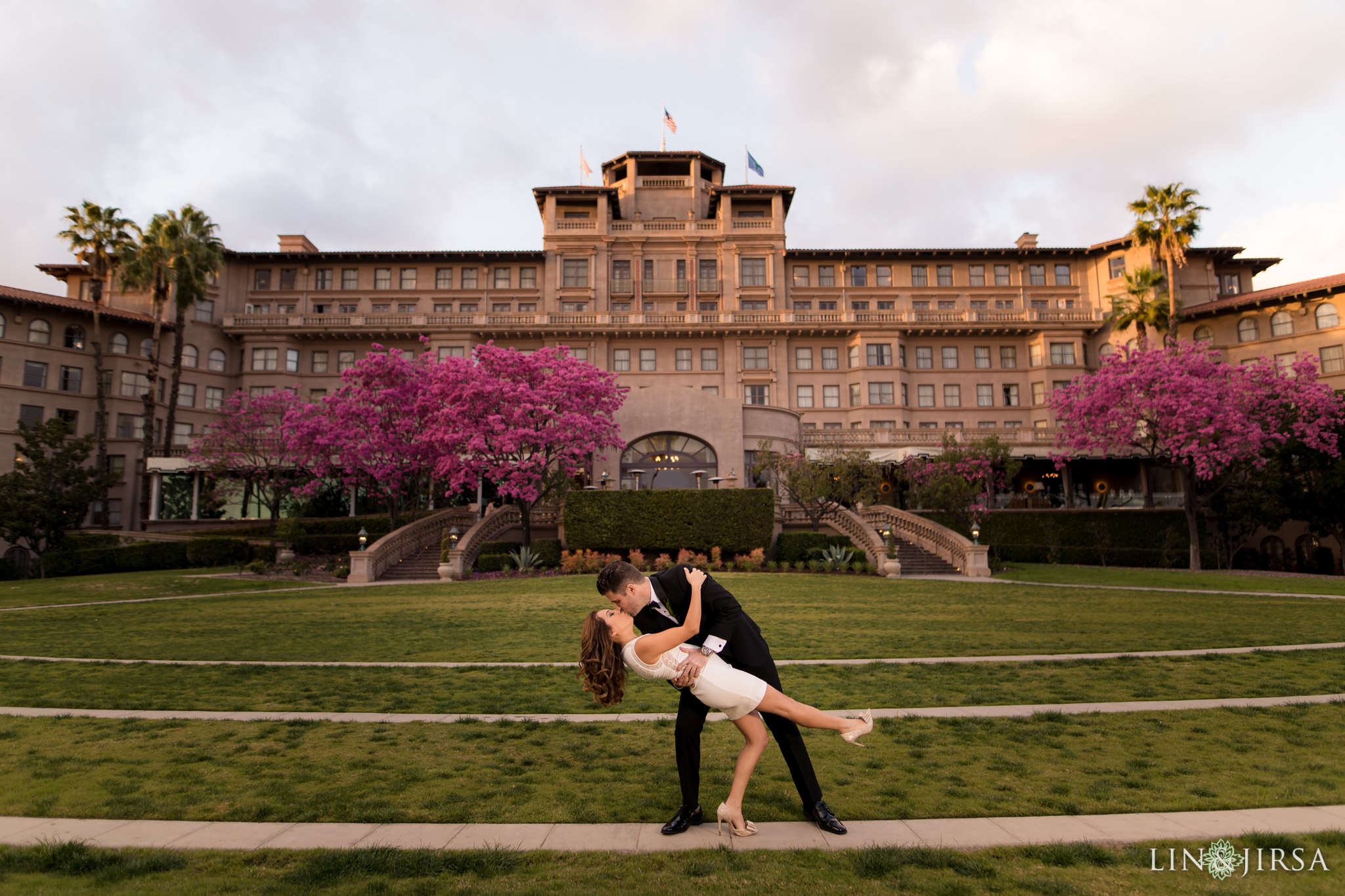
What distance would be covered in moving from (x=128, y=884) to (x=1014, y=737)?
6.86 metres

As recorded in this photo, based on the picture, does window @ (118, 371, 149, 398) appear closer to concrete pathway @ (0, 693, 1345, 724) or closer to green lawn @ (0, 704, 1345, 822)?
concrete pathway @ (0, 693, 1345, 724)

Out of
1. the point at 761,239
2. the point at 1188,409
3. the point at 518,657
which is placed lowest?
the point at 518,657

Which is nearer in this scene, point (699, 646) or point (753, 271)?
point (699, 646)

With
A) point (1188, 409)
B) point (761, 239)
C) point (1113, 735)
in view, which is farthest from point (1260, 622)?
point (761, 239)

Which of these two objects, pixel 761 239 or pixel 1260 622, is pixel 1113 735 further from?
pixel 761 239

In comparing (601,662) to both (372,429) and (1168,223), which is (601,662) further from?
(1168,223)

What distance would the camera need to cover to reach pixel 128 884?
13.3ft

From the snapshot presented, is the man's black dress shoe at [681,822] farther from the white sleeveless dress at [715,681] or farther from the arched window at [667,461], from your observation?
the arched window at [667,461]

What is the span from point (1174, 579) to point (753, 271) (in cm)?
3846

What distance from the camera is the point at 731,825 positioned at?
15.6 feet

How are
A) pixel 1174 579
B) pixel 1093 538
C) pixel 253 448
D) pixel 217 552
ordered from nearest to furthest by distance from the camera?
pixel 1174 579 < pixel 217 552 < pixel 1093 538 < pixel 253 448

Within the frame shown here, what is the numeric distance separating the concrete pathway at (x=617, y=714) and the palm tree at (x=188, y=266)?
44.2 m

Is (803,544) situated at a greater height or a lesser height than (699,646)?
lesser

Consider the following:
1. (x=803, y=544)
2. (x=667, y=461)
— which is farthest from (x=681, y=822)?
(x=667, y=461)
